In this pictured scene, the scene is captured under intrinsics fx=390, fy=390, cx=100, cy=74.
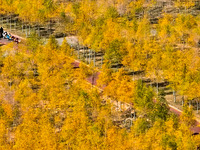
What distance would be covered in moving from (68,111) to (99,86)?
7976mm

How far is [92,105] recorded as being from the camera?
192 ft

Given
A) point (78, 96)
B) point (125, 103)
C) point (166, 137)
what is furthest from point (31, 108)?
point (166, 137)

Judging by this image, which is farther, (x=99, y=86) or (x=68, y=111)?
(x=99, y=86)

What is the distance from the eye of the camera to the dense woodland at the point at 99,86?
51250mm

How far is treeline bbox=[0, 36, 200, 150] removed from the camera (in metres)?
50.2

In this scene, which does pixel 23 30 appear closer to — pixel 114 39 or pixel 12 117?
pixel 114 39

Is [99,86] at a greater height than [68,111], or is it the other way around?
[99,86]

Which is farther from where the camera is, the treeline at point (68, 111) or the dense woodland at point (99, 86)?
the dense woodland at point (99, 86)

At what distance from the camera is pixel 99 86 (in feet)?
219

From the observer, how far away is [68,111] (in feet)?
202

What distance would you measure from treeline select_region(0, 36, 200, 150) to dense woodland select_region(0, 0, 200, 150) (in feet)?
0.45

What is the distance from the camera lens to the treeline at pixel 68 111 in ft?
165

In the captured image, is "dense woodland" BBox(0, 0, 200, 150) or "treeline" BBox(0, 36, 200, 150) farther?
"dense woodland" BBox(0, 0, 200, 150)

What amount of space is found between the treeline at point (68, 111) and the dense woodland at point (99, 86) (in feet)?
0.45
